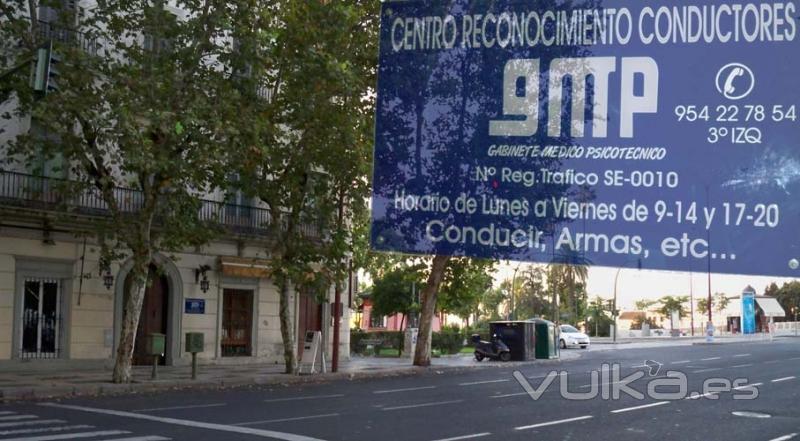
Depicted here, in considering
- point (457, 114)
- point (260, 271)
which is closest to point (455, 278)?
point (260, 271)

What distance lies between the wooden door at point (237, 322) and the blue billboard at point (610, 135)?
26689 mm

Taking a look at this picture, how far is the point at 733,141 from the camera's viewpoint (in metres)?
5.16

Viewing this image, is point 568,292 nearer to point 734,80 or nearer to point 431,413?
point 431,413

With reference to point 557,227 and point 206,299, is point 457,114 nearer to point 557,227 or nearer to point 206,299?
point 557,227

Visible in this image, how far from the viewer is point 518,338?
38062 mm

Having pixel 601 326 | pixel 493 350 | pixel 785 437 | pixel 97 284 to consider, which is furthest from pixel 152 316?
pixel 601 326

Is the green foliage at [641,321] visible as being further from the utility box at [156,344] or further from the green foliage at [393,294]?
the utility box at [156,344]

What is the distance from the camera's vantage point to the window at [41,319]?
2509cm

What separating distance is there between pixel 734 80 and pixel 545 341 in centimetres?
3524

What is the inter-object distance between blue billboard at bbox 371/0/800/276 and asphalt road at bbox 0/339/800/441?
7388 millimetres

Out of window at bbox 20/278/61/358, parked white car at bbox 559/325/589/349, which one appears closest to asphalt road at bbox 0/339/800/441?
window at bbox 20/278/61/358

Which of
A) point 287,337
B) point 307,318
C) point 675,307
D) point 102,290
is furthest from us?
point 675,307

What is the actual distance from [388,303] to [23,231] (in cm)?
2484

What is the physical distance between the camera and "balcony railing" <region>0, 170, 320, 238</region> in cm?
2327
